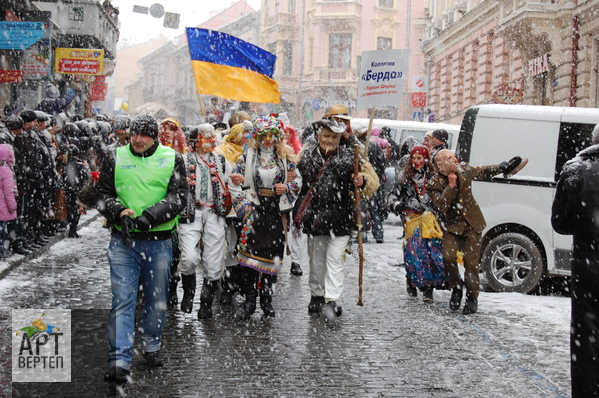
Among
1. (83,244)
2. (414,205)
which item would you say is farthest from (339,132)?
(83,244)

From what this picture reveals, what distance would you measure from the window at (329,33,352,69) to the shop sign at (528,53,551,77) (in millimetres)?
31122

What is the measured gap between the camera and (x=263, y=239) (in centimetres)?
743

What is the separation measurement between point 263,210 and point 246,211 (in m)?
0.16

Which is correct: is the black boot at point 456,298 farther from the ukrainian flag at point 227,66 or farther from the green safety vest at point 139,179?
the ukrainian flag at point 227,66

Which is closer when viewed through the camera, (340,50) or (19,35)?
(19,35)

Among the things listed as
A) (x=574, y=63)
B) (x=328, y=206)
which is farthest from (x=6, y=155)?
(x=574, y=63)

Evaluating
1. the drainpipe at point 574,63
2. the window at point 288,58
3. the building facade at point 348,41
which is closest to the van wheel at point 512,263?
the drainpipe at point 574,63

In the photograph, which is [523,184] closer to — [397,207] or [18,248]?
[397,207]

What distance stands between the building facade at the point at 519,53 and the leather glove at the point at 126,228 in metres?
16.7

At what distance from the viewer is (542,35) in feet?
72.0

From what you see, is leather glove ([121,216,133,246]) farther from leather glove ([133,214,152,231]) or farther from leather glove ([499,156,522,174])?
leather glove ([499,156,522,174])

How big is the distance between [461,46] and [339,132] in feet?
86.4

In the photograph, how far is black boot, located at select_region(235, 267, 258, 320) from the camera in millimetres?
7461

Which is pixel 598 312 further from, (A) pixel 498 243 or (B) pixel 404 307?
(A) pixel 498 243
